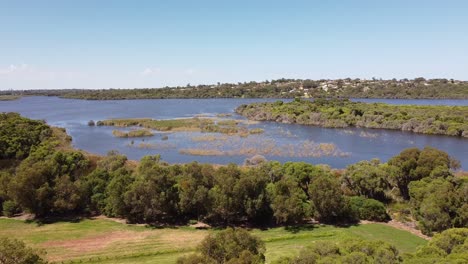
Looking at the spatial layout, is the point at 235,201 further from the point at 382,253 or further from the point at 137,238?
the point at 382,253

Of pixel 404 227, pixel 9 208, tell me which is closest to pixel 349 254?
pixel 404 227

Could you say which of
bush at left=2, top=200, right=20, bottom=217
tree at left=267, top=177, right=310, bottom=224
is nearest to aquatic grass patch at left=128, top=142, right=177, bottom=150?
bush at left=2, top=200, right=20, bottom=217

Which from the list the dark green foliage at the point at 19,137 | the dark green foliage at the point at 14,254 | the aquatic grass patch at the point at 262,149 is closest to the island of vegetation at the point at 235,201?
the dark green foliage at the point at 14,254

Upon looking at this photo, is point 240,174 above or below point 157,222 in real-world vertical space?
above

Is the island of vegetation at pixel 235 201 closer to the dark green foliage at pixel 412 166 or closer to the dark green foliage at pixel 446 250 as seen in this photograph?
the dark green foliage at pixel 412 166

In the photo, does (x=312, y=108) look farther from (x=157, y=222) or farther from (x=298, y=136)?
(x=157, y=222)

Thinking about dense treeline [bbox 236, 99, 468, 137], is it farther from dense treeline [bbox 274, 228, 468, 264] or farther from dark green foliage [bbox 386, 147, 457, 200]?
dense treeline [bbox 274, 228, 468, 264]

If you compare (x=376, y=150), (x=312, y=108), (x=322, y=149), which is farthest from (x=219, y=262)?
(x=312, y=108)
